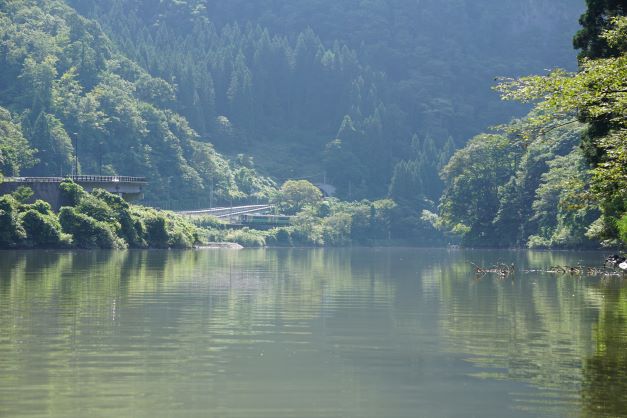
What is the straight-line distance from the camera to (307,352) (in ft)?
110

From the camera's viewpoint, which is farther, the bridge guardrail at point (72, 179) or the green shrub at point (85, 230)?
the bridge guardrail at point (72, 179)

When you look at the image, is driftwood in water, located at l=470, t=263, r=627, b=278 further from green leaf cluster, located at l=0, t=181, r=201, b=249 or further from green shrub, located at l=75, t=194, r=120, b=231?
green shrub, located at l=75, t=194, r=120, b=231

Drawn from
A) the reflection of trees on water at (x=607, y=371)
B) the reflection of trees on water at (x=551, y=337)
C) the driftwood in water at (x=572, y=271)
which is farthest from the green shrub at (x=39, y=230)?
the reflection of trees on water at (x=607, y=371)

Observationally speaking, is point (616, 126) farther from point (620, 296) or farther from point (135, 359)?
point (135, 359)

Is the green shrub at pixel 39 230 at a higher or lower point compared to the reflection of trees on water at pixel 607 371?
higher

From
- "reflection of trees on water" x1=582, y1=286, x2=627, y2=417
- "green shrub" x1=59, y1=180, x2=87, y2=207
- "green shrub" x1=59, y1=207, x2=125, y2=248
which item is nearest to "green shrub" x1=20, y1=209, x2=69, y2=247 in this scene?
"green shrub" x1=59, y1=207, x2=125, y2=248

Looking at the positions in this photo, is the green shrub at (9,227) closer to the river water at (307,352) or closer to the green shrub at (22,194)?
the green shrub at (22,194)

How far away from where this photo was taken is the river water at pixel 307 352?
85.6ft

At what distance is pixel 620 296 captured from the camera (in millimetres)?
54875

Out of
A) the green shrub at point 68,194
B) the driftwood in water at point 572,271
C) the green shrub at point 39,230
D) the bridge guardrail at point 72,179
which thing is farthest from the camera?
the bridge guardrail at point 72,179

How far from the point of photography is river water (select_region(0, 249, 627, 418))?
26078 mm

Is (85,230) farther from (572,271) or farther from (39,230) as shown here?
(572,271)

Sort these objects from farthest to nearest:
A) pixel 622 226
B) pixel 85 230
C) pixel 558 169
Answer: pixel 558 169
pixel 85 230
pixel 622 226

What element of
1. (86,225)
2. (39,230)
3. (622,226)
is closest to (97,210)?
(86,225)
